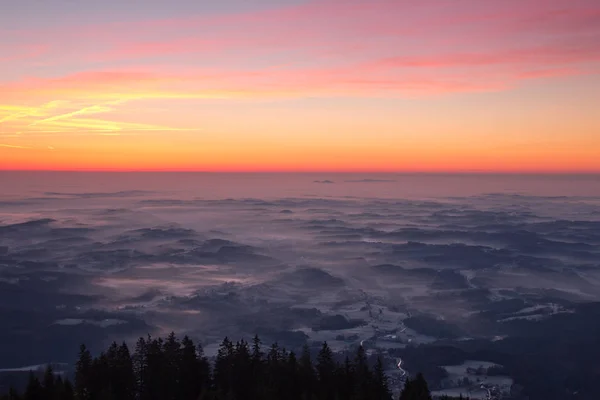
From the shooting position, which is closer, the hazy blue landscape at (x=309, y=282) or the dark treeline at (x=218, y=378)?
the dark treeline at (x=218, y=378)

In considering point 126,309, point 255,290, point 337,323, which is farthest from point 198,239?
point 337,323

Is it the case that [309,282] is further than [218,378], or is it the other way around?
[309,282]

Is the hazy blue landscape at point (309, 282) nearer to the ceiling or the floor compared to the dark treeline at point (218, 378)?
nearer to the floor

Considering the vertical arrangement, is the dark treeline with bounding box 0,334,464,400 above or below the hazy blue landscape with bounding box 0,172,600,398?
above

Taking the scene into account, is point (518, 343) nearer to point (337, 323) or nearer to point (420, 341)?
point (420, 341)

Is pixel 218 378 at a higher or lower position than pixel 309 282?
higher

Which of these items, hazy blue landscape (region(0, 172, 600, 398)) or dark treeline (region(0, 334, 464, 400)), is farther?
hazy blue landscape (region(0, 172, 600, 398))
